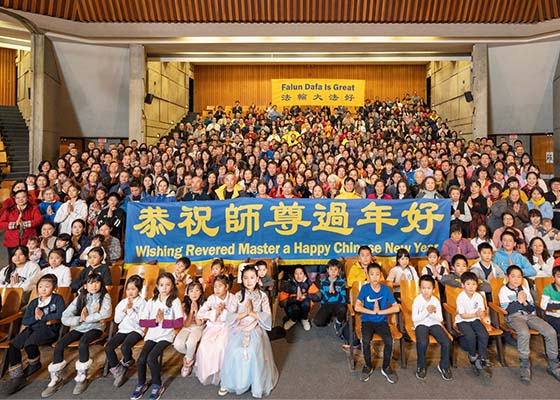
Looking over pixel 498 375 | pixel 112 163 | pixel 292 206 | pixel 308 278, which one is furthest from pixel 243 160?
pixel 498 375

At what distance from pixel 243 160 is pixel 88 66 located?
Answer: 7.27 meters

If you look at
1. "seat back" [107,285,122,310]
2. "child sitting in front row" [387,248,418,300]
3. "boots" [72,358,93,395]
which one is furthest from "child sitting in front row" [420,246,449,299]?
"boots" [72,358,93,395]

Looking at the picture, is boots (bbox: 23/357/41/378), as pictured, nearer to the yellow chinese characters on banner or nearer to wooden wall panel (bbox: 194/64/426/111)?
the yellow chinese characters on banner

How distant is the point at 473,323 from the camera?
389 centimetres

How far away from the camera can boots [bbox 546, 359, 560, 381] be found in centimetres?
361

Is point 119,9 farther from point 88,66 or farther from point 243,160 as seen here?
point 243,160

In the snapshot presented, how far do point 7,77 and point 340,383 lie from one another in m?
19.3

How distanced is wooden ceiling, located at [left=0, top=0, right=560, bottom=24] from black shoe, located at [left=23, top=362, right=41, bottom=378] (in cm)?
1015

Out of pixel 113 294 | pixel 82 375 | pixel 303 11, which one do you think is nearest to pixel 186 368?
pixel 82 375

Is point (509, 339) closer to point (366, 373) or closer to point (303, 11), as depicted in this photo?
point (366, 373)

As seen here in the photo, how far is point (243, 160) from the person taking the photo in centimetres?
834

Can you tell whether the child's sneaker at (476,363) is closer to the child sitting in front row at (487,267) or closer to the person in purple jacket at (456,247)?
the child sitting in front row at (487,267)

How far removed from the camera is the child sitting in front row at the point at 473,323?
3723 millimetres

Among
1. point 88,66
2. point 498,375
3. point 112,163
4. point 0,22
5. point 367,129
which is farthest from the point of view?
point 367,129
